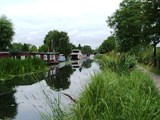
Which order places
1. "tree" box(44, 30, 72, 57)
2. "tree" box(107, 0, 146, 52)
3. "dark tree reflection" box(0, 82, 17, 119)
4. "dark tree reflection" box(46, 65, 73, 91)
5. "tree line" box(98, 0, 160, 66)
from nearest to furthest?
"dark tree reflection" box(0, 82, 17, 119)
"dark tree reflection" box(46, 65, 73, 91)
"tree line" box(98, 0, 160, 66)
"tree" box(107, 0, 146, 52)
"tree" box(44, 30, 72, 57)

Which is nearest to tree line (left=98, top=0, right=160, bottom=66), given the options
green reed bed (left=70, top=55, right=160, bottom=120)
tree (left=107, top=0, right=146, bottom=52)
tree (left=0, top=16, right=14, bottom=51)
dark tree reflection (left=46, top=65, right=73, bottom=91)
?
tree (left=107, top=0, right=146, bottom=52)

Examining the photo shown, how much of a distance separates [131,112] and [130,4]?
197ft

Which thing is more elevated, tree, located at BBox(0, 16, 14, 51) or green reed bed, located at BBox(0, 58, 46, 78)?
tree, located at BBox(0, 16, 14, 51)

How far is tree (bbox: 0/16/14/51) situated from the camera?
234ft

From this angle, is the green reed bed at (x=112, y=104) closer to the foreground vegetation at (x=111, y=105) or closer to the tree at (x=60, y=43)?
the foreground vegetation at (x=111, y=105)

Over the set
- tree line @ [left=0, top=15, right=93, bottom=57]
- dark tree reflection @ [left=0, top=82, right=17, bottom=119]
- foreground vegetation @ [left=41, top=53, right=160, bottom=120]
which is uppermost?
tree line @ [left=0, top=15, right=93, bottom=57]

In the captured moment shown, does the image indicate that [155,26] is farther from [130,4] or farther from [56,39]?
[56,39]

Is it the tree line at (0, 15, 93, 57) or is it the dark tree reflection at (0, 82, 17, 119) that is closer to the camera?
the dark tree reflection at (0, 82, 17, 119)

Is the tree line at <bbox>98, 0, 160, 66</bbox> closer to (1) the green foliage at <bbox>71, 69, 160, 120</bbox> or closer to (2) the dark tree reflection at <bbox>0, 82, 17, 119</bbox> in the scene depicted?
(2) the dark tree reflection at <bbox>0, 82, 17, 119</bbox>

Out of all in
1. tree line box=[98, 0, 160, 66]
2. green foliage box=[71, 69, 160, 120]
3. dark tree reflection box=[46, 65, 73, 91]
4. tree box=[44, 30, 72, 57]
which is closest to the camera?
green foliage box=[71, 69, 160, 120]

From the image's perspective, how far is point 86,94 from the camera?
909 centimetres

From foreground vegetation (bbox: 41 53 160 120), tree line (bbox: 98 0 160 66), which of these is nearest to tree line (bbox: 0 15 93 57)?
tree line (bbox: 98 0 160 66)

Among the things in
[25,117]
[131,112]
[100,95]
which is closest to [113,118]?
[131,112]

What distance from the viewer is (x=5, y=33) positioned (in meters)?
71.6
